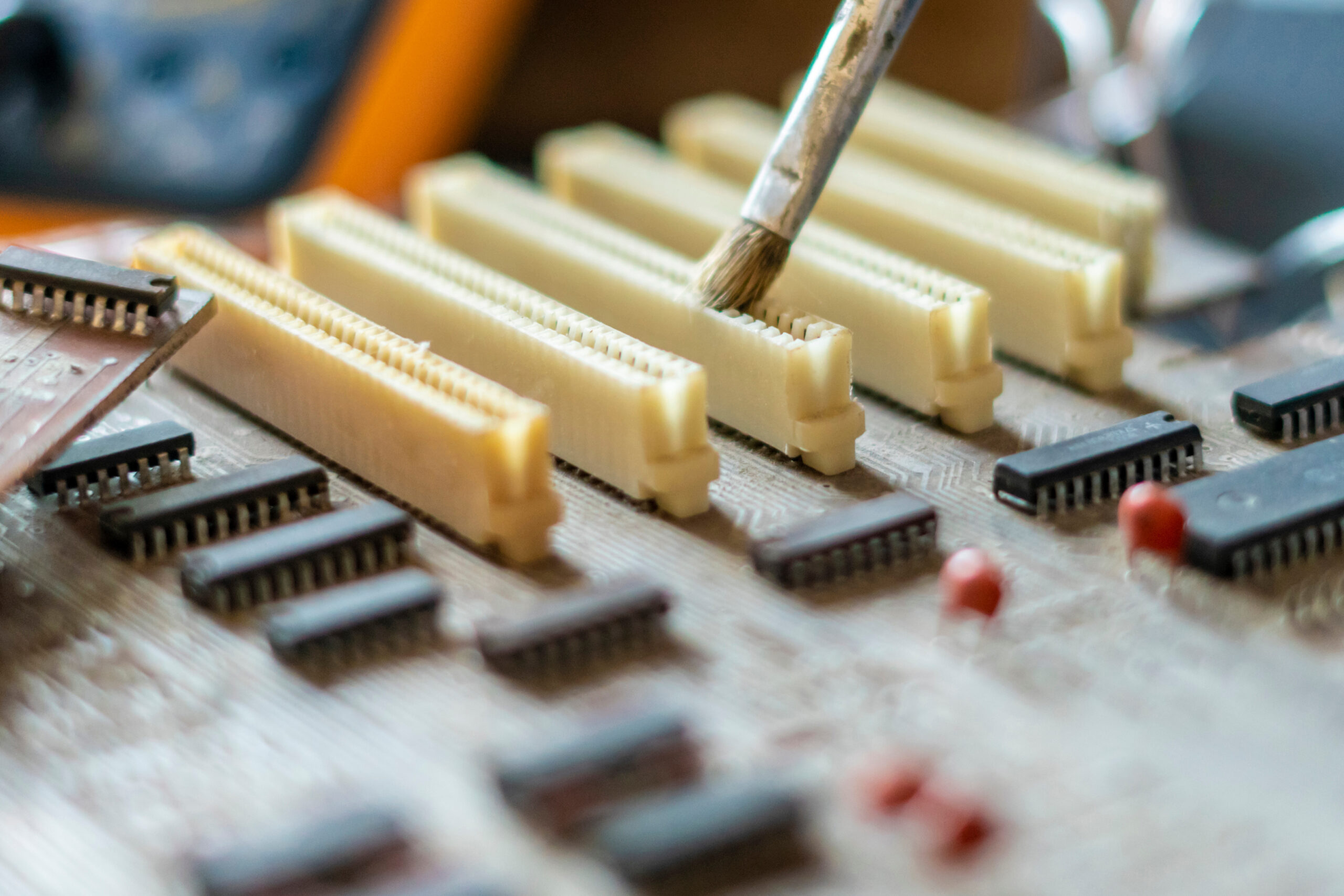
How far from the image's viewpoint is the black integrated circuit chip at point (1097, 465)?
1.76m

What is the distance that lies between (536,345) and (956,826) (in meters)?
0.88

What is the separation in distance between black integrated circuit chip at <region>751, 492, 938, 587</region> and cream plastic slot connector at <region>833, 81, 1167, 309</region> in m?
0.86

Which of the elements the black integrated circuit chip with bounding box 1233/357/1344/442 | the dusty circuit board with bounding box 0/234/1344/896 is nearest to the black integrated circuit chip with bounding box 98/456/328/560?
the dusty circuit board with bounding box 0/234/1344/896

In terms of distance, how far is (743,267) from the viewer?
6.42 ft

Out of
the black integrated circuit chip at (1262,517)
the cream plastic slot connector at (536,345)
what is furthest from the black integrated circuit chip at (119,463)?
the black integrated circuit chip at (1262,517)

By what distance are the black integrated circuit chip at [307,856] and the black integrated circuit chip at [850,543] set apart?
52 centimetres

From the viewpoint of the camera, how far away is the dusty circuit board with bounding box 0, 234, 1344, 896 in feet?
4.07

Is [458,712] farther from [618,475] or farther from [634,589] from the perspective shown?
[618,475]

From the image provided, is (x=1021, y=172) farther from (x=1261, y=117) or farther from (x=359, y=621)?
(x=1261, y=117)

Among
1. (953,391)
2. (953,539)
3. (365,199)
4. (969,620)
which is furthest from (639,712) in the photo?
(365,199)

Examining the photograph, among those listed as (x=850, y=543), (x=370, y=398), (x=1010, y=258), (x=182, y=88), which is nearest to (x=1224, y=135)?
(x=1010, y=258)

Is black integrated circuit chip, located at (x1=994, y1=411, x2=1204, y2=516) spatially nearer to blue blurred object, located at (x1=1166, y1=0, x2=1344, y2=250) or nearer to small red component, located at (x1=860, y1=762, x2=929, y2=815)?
small red component, located at (x1=860, y1=762, x2=929, y2=815)

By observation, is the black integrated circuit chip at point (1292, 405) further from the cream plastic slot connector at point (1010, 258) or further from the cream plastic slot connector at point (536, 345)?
the cream plastic slot connector at point (536, 345)

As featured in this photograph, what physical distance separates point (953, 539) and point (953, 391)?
308mm
